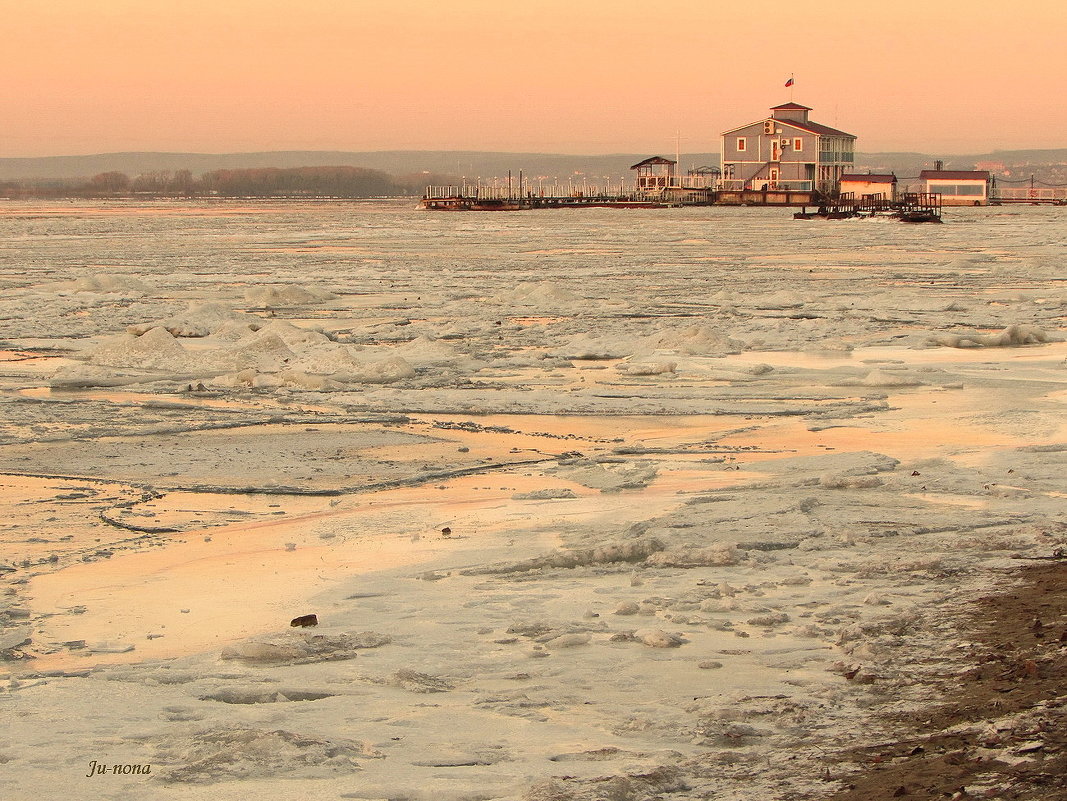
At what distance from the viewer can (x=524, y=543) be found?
267 inches

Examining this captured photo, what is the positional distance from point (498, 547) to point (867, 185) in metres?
106

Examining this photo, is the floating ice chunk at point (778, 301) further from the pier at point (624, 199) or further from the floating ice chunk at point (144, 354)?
the pier at point (624, 199)

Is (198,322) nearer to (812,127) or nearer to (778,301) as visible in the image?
(778,301)

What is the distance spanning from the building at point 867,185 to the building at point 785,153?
1281 millimetres

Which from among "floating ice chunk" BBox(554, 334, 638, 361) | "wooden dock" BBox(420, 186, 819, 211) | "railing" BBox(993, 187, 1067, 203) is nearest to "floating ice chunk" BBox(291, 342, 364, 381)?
"floating ice chunk" BBox(554, 334, 638, 361)

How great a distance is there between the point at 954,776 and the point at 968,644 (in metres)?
1.34

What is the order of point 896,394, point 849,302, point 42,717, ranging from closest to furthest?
point 42,717 < point 896,394 < point 849,302

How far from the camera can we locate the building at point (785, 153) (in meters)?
109

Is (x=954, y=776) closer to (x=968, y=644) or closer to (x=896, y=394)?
(x=968, y=644)

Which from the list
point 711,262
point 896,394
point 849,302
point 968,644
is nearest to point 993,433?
point 896,394

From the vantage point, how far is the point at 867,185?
108 metres

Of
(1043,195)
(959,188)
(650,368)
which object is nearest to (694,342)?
(650,368)

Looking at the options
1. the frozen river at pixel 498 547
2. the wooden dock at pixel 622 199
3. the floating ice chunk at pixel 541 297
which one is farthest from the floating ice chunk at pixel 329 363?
the wooden dock at pixel 622 199

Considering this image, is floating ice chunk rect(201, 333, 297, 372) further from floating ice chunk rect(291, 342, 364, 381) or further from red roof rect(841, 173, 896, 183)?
red roof rect(841, 173, 896, 183)
